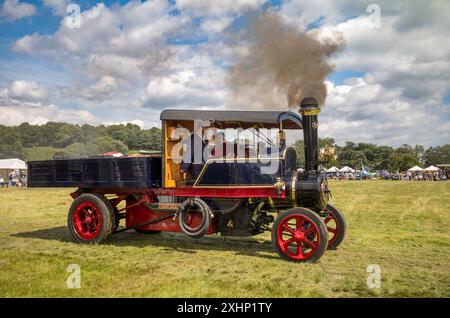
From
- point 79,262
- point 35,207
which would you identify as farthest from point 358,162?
point 79,262

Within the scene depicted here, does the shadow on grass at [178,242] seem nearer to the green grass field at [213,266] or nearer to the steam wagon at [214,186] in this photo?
the green grass field at [213,266]

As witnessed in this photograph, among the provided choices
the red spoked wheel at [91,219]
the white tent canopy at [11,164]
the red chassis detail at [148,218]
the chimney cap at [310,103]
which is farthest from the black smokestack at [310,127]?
the white tent canopy at [11,164]

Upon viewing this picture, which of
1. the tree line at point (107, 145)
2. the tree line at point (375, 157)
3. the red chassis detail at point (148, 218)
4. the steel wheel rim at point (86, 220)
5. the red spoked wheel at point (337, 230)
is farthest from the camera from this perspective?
the tree line at point (375, 157)

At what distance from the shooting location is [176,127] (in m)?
7.59

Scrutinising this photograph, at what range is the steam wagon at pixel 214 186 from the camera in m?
6.49

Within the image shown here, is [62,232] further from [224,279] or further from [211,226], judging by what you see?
[224,279]

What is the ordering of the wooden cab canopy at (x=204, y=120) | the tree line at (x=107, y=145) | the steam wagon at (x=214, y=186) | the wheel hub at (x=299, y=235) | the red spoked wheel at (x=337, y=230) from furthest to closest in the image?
the tree line at (x=107, y=145)
the red spoked wheel at (x=337, y=230)
the wooden cab canopy at (x=204, y=120)
the steam wagon at (x=214, y=186)
the wheel hub at (x=299, y=235)

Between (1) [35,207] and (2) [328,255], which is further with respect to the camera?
(1) [35,207]

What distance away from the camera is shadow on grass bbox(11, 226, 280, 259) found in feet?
24.0

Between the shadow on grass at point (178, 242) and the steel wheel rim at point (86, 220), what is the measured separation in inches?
13.6

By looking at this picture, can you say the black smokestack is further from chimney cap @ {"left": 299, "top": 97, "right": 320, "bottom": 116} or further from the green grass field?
the green grass field

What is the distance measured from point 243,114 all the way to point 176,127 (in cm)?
147

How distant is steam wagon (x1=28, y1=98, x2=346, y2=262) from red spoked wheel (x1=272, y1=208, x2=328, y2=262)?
15 millimetres
